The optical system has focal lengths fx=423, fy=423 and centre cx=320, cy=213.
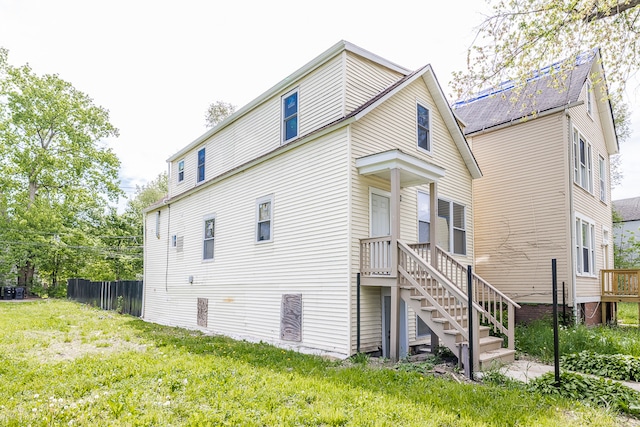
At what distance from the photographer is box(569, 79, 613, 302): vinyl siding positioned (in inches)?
489

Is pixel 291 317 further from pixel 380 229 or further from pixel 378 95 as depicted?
pixel 378 95

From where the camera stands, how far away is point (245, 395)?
17.5 ft

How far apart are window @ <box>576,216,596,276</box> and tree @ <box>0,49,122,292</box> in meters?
28.8

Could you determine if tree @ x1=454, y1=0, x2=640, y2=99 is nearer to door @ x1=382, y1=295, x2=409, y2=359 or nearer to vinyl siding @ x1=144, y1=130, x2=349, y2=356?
vinyl siding @ x1=144, y1=130, x2=349, y2=356

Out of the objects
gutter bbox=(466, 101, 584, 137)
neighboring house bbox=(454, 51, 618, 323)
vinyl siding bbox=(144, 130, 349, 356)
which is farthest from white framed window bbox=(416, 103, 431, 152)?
vinyl siding bbox=(144, 130, 349, 356)

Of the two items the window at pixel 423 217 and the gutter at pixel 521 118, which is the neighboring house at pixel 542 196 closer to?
the gutter at pixel 521 118

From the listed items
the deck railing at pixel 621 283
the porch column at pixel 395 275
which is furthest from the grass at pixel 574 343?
the deck railing at pixel 621 283

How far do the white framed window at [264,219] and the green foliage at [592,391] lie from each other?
650 cm

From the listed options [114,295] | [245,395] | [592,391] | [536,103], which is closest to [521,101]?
[536,103]

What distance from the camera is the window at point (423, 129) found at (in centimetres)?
1084

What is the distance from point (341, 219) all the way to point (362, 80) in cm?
349

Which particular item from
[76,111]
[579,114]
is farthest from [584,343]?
[76,111]

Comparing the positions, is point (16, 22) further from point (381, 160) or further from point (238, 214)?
point (381, 160)

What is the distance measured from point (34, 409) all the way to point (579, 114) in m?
15.2
